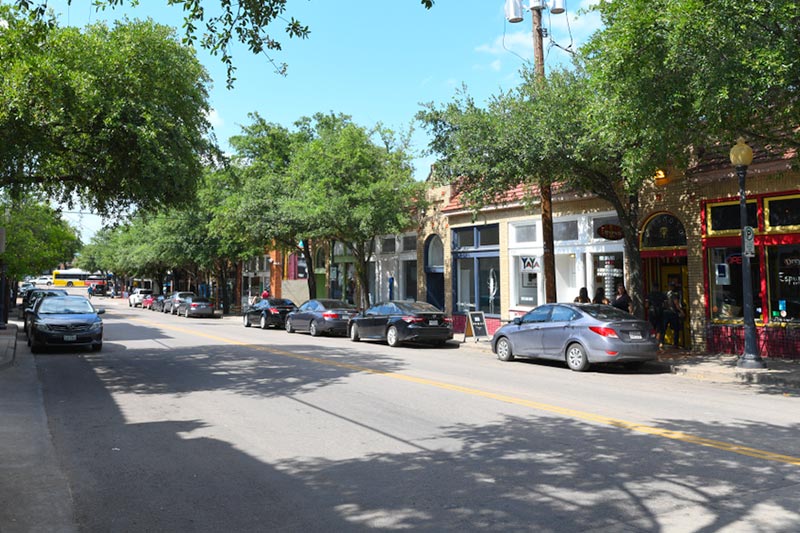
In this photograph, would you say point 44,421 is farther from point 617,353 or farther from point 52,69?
point 617,353

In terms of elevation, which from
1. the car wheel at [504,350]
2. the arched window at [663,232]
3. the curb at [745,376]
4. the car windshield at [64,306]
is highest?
the arched window at [663,232]

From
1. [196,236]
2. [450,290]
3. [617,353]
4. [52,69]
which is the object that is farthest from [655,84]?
[196,236]

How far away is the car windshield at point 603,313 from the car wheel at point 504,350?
2.51 meters

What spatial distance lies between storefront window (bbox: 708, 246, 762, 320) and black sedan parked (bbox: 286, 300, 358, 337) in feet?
40.0

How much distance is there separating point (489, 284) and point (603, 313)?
10.2 m

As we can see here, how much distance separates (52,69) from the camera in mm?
11109

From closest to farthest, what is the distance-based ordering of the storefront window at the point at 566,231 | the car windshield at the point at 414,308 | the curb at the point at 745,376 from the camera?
1. the curb at the point at 745,376
2. the car windshield at the point at 414,308
3. the storefront window at the point at 566,231

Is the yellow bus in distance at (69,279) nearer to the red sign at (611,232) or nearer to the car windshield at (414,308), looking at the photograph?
the car windshield at (414,308)

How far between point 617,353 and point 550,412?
5051 millimetres

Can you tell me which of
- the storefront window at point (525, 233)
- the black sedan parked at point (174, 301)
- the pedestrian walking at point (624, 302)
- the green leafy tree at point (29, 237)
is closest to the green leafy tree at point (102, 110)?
the pedestrian walking at point (624, 302)

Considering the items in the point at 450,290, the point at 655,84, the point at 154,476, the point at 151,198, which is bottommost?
the point at 154,476

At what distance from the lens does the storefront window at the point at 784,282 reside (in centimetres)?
1481

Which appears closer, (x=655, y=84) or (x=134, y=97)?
(x=655, y=84)

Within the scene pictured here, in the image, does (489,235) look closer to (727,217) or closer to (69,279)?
(727,217)
